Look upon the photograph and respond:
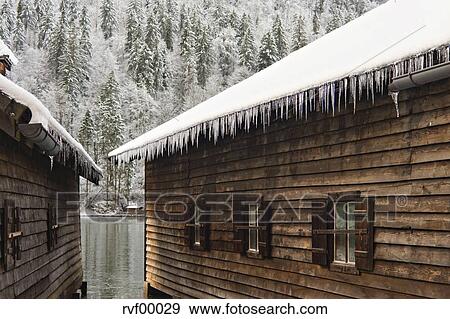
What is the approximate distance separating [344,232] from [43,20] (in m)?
26.7

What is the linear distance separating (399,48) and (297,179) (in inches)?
103

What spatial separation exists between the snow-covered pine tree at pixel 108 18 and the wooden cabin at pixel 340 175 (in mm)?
25052

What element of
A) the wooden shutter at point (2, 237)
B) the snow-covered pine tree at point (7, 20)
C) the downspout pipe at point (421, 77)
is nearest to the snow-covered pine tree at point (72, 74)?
the snow-covered pine tree at point (7, 20)

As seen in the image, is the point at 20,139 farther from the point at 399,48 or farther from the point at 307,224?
the point at 399,48

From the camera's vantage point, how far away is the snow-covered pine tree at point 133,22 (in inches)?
1406

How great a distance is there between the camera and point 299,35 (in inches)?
1537

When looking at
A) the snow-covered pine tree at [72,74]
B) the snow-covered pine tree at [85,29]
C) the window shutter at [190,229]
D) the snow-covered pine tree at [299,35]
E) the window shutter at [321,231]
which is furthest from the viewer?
the snow-covered pine tree at [299,35]

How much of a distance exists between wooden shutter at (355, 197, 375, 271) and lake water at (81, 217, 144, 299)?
9.62m

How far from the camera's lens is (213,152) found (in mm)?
10492

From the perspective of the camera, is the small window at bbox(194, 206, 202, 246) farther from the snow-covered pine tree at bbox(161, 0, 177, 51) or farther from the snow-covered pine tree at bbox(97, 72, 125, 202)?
the snow-covered pine tree at bbox(97, 72, 125, 202)

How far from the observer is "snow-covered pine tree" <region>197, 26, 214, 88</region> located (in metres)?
48.9

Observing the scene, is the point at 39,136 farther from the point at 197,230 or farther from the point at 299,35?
the point at 299,35

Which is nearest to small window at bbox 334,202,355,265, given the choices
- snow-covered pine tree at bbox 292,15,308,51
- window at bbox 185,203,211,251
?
window at bbox 185,203,211,251

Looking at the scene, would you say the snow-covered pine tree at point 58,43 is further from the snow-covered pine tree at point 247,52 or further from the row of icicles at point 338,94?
the row of icicles at point 338,94
